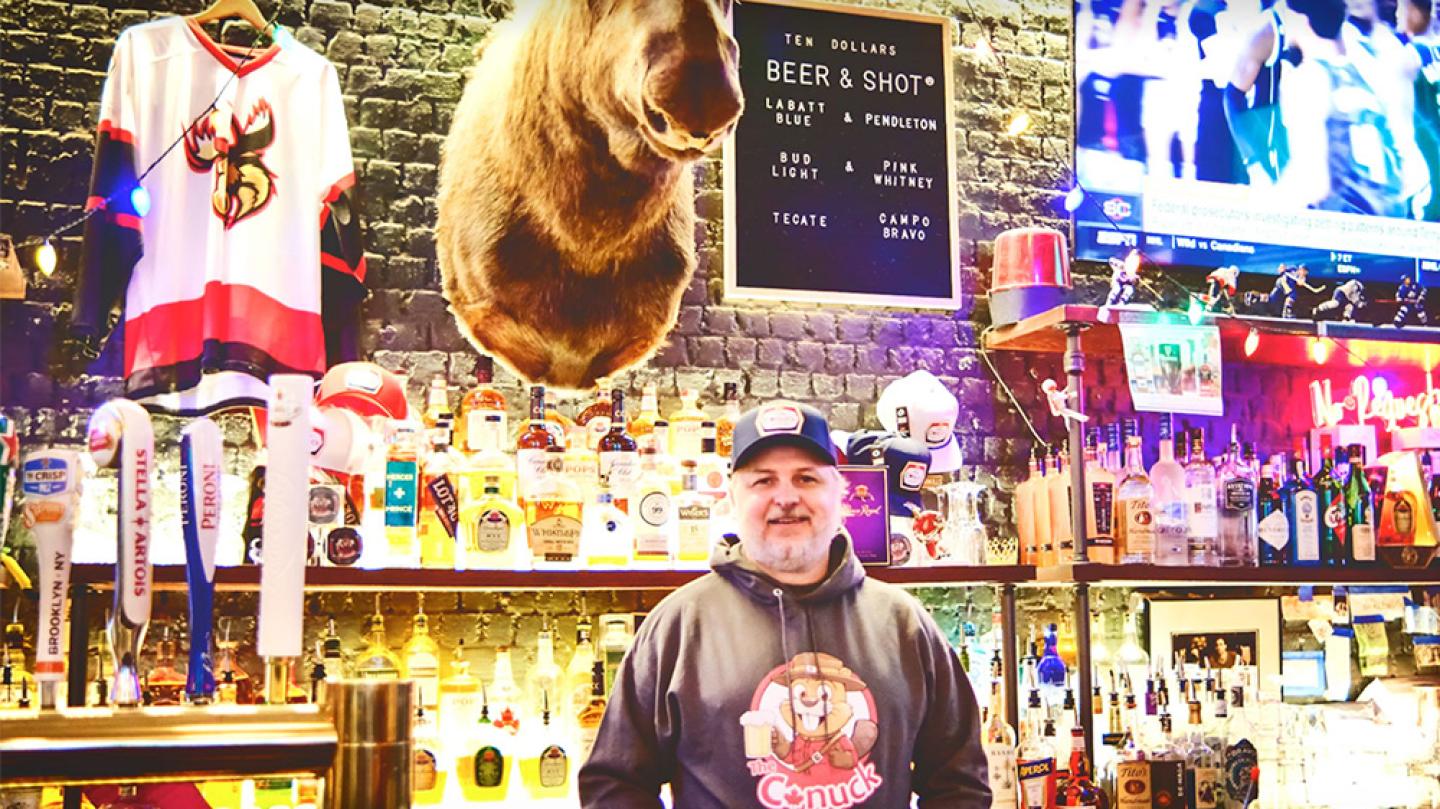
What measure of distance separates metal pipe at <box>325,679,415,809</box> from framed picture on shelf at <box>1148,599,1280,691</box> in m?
3.52

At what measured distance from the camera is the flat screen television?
13.3ft

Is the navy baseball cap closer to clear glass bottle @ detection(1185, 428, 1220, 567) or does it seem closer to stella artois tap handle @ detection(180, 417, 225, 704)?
clear glass bottle @ detection(1185, 428, 1220, 567)

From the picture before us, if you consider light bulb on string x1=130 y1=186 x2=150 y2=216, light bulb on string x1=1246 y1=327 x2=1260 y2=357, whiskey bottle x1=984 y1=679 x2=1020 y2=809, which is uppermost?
light bulb on string x1=130 y1=186 x2=150 y2=216

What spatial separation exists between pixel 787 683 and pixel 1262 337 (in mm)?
1926

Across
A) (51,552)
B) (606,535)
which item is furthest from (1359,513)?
(51,552)

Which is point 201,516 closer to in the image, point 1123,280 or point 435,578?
point 435,578

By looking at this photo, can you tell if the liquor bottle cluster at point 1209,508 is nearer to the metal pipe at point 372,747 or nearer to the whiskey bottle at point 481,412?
the whiskey bottle at point 481,412

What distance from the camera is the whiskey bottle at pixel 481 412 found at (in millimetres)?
3182

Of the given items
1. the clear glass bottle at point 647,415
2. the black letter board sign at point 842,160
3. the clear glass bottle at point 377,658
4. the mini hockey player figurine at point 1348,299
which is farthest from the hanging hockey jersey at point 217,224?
the mini hockey player figurine at point 1348,299

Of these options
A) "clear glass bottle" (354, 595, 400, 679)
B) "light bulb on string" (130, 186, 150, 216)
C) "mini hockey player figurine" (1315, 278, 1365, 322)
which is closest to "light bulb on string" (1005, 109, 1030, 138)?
"mini hockey player figurine" (1315, 278, 1365, 322)

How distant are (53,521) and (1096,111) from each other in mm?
3329

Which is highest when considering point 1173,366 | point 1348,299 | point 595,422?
point 1348,299

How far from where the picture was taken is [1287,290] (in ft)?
12.8

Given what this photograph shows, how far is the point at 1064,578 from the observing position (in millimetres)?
3318
